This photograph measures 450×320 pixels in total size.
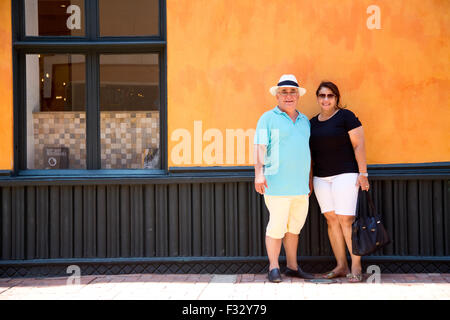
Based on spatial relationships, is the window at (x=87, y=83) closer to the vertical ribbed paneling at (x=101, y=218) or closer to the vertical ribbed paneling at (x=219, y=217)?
the vertical ribbed paneling at (x=101, y=218)

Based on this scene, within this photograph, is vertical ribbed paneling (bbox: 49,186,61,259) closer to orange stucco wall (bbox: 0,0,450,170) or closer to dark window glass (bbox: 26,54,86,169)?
dark window glass (bbox: 26,54,86,169)

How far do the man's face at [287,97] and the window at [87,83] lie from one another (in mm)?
1486

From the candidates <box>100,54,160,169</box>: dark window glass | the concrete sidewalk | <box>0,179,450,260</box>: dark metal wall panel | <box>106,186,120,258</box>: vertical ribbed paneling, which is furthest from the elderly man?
<box>106,186,120,258</box>: vertical ribbed paneling

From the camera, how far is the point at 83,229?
600 cm

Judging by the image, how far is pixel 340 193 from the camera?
17.8 feet

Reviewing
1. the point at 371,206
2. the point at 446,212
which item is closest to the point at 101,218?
the point at 371,206

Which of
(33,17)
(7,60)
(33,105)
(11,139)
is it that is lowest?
(11,139)

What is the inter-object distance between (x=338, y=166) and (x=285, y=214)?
764mm

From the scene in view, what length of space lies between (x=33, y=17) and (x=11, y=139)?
149cm

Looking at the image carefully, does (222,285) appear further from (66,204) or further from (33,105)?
(33,105)

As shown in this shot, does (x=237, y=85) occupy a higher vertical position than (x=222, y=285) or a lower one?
higher
